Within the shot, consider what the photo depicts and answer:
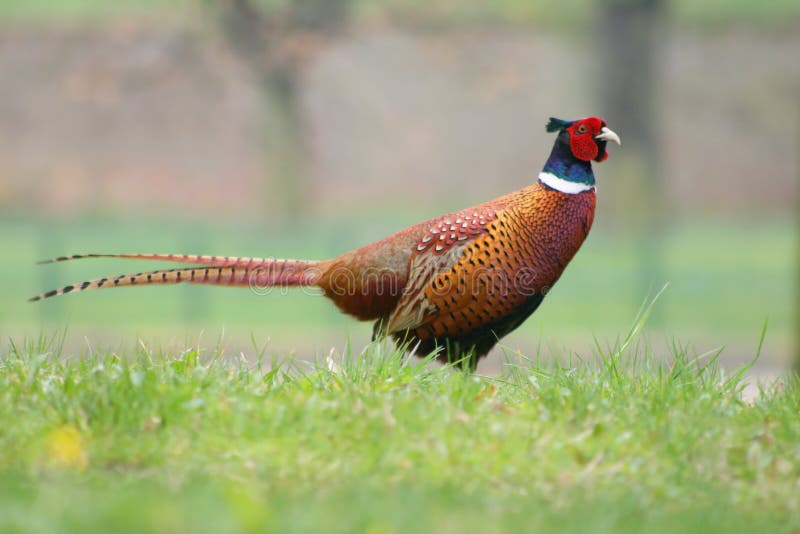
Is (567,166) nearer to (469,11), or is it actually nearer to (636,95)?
(636,95)

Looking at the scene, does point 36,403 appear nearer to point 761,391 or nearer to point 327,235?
point 761,391

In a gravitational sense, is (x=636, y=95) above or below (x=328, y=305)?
above

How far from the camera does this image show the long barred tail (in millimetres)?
5230

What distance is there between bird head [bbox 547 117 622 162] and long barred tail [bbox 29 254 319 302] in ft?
5.06

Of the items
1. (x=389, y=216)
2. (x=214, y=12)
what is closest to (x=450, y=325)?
(x=214, y=12)

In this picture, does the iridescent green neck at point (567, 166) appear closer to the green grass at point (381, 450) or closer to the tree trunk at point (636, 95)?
the green grass at point (381, 450)

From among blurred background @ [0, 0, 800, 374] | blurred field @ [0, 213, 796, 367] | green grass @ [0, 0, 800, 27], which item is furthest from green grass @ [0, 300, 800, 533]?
green grass @ [0, 0, 800, 27]

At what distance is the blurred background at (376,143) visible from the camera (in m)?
14.7

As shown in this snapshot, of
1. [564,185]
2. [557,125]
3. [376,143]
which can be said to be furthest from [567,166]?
[376,143]

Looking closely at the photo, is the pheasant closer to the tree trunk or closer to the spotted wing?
the spotted wing

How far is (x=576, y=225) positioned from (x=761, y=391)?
1239 millimetres

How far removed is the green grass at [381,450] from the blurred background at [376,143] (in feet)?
23.9

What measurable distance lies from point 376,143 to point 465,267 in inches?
803

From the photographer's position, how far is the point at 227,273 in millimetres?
5504
